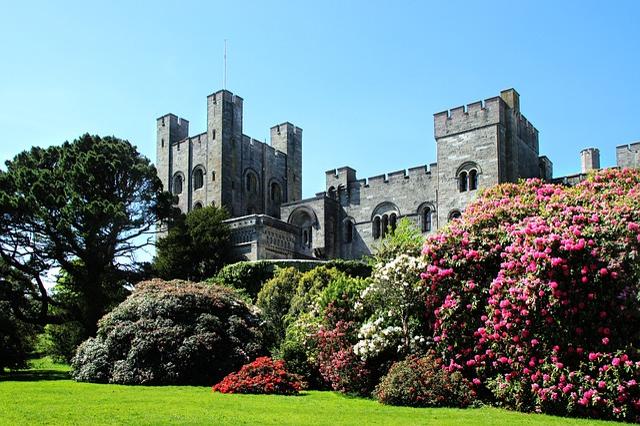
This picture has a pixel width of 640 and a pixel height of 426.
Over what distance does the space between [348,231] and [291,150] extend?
10163 mm

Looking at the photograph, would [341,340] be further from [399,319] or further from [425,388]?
[425,388]

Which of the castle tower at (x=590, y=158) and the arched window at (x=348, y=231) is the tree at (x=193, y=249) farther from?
the castle tower at (x=590, y=158)

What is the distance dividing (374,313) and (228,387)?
3504 millimetres

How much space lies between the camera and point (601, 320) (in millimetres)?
11273

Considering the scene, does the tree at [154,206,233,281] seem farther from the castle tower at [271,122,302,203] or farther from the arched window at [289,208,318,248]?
the castle tower at [271,122,302,203]

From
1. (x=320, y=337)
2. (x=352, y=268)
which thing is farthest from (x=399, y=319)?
(x=352, y=268)

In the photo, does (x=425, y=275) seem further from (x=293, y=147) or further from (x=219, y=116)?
(x=293, y=147)

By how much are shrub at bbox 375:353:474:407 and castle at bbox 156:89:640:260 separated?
827 inches

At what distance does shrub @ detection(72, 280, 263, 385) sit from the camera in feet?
53.7

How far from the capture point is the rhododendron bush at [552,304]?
1102cm

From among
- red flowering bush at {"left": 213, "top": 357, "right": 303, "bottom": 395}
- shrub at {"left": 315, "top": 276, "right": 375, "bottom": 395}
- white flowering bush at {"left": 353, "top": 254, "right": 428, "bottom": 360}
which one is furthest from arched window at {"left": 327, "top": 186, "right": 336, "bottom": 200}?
red flowering bush at {"left": 213, "top": 357, "right": 303, "bottom": 395}

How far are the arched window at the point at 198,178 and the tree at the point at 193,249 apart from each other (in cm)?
995

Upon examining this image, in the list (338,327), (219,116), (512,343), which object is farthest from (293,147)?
(512,343)

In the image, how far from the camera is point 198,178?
45.3 m
